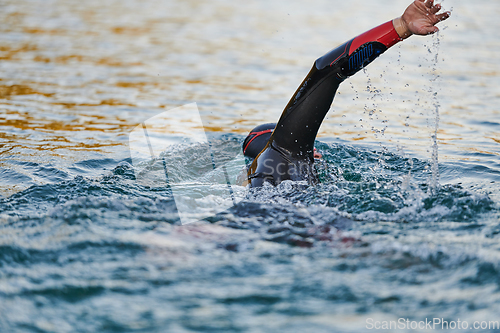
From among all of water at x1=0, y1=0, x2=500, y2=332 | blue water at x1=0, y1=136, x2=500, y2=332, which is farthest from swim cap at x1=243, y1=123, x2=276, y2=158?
blue water at x1=0, y1=136, x2=500, y2=332

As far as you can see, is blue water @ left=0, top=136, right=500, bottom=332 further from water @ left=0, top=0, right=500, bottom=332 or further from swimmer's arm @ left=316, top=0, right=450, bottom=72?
swimmer's arm @ left=316, top=0, right=450, bottom=72

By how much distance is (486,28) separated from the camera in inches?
486

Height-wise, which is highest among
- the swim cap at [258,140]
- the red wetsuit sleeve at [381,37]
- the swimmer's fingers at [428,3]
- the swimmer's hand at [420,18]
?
the swimmer's fingers at [428,3]

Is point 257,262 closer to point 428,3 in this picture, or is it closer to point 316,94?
point 316,94

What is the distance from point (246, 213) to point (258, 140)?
111 cm

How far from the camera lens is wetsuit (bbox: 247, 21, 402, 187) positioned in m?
3.24

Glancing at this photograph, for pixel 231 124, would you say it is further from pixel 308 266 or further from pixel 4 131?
pixel 308 266

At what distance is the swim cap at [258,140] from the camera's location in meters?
4.26

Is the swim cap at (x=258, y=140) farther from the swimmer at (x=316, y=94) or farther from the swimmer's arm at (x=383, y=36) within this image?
the swimmer's arm at (x=383, y=36)

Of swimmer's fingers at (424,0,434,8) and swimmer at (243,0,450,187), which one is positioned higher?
swimmer's fingers at (424,0,434,8)

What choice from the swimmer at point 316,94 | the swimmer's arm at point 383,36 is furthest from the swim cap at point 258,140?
the swimmer's arm at point 383,36

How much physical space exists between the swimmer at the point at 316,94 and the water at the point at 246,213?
6.9 inches

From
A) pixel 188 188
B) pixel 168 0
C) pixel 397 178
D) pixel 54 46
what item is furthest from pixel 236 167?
pixel 168 0

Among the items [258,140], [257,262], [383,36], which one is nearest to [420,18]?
[383,36]
